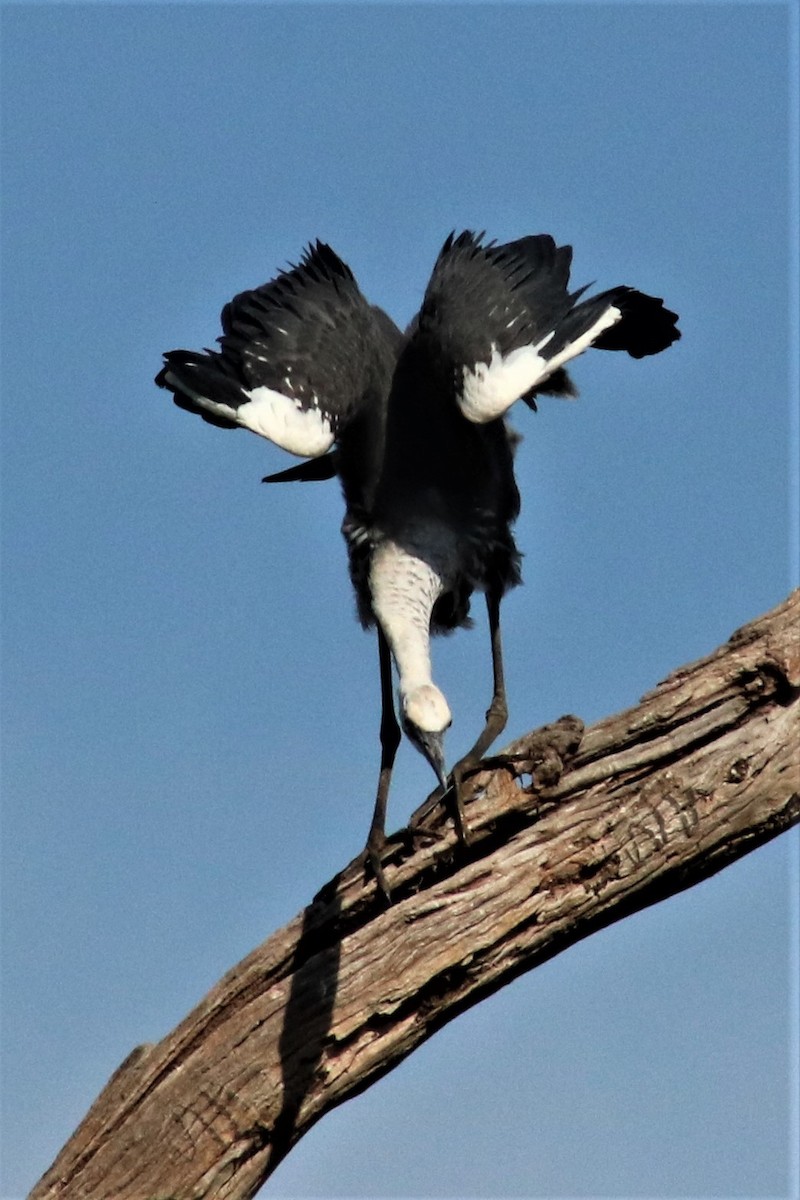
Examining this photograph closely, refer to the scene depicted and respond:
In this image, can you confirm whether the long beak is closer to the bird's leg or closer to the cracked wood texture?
the bird's leg

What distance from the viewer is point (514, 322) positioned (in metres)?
8.50

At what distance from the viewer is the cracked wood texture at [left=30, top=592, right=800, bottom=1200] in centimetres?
660

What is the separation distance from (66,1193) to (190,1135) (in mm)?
541

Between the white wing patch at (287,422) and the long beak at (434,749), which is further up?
the white wing patch at (287,422)

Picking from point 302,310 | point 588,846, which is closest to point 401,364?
point 302,310

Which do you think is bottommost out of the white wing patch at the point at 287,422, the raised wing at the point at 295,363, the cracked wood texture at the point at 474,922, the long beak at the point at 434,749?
the cracked wood texture at the point at 474,922

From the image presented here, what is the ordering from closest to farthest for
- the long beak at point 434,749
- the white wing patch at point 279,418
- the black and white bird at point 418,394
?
the long beak at point 434,749, the white wing patch at point 279,418, the black and white bird at point 418,394

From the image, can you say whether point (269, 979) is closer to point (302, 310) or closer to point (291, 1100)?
point (291, 1100)

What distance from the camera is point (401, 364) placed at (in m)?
8.83

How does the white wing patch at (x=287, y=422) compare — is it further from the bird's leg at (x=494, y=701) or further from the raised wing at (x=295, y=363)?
the bird's leg at (x=494, y=701)

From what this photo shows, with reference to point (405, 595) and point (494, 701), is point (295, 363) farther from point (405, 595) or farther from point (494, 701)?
point (494, 701)

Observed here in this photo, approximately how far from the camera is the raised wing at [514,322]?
8.23m

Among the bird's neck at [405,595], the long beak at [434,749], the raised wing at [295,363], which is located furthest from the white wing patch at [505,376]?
the long beak at [434,749]

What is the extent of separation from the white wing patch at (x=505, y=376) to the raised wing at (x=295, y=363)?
2.07ft
